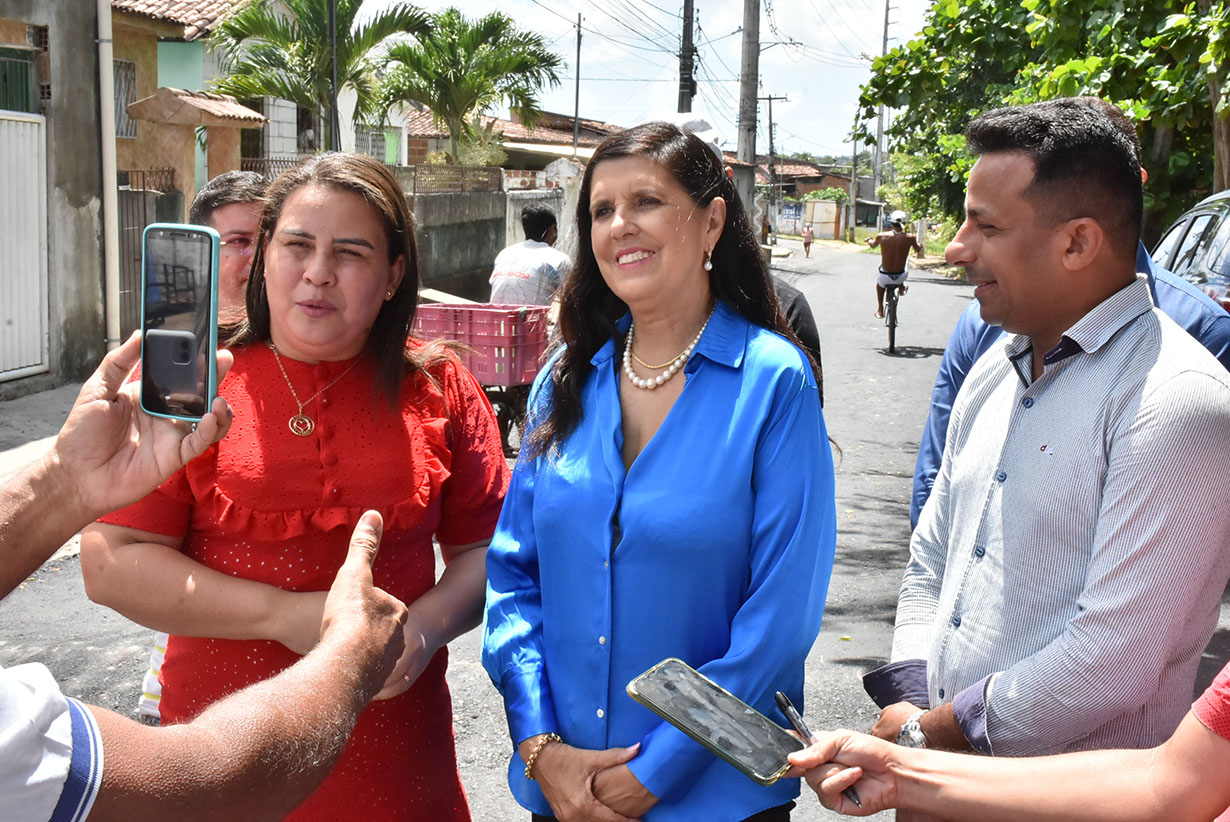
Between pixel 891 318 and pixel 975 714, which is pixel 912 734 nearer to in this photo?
pixel 975 714

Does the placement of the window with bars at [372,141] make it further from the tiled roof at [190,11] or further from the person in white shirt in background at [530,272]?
the person in white shirt in background at [530,272]

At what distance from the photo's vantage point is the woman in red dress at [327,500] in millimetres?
2168

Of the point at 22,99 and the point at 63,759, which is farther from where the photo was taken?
the point at 22,99

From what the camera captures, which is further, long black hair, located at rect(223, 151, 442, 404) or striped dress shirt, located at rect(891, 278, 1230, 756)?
long black hair, located at rect(223, 151, 442, 404)

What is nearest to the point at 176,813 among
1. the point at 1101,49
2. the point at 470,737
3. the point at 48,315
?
the point at 470,737

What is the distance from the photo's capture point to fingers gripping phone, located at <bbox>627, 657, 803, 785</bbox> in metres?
1.89

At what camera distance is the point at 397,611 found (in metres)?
1.79

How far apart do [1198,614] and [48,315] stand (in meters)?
10.3

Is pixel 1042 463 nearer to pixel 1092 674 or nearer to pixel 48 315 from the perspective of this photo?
pixel 1092 674

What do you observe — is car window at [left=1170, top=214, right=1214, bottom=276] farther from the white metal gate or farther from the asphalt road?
the white metal gate

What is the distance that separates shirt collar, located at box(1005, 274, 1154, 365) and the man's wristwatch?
76 centimetres

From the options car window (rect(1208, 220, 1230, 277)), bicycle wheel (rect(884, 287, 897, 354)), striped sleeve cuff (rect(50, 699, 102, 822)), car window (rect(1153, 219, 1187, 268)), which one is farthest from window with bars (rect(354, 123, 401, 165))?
striped sleeve cuff (rect(50, 699, 102, 822))

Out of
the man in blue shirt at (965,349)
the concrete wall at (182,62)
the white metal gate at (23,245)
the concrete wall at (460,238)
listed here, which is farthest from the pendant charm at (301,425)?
the concrete wall at (182,62)

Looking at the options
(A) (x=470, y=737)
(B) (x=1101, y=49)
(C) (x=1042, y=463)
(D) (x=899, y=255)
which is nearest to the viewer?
(C) (x=1042, y=463)
